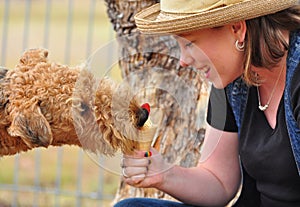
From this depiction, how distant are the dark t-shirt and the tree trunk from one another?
57cm

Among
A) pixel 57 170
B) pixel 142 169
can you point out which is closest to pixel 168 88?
pixel 142 169

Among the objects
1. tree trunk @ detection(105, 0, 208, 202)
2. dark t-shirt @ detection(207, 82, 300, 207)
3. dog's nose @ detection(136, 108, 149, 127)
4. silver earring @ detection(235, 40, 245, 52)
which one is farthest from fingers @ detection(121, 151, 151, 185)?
tree trunk @ detection(105, 0, 208, 202)

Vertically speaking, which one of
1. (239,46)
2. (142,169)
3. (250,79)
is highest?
(239,46)

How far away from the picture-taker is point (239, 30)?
2680 mm

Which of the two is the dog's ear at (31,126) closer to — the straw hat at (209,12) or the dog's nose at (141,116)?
the dog's nose at (141,116)

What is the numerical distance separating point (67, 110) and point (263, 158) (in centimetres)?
82

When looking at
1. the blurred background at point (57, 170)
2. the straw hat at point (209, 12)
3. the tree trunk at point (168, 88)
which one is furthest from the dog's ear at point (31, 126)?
the blurred background at point (57, 170)

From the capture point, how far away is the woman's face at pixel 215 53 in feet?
8.81

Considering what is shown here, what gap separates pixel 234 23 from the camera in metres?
2.66

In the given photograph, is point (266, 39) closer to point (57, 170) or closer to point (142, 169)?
point (142, 169)

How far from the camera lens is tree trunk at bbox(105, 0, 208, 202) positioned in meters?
3.67

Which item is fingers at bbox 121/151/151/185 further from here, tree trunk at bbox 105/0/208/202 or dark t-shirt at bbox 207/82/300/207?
tree trunk at bbox 105/0/208/202

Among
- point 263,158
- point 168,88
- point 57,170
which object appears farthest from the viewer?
point 57,170

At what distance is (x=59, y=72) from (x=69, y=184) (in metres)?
3.64
